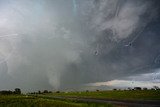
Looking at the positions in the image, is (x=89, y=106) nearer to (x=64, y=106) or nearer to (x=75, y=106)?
(x=75, y=106)

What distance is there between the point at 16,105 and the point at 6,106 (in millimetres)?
4374

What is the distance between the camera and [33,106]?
70062 millimetres

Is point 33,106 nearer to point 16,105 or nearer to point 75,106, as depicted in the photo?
point 16,105

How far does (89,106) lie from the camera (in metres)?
59.1

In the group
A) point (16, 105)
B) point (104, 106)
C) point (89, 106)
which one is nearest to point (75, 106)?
point (89, 106)

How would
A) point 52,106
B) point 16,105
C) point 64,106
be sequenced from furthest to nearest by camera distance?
point 16,105 < point 52,106 < point 64,106

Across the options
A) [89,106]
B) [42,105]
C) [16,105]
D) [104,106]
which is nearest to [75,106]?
[89,106]

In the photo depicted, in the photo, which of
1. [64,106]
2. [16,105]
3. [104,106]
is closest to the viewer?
[104,106]

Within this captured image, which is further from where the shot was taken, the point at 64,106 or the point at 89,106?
the point at 64,106

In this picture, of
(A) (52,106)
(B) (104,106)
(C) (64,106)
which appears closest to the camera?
(B) (104,106)

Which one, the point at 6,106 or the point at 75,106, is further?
the point at 6,106

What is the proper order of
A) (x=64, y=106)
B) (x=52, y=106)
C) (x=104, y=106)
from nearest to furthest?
(x=104, y=106) < (x=64, y=106) < (x=52, y=106)

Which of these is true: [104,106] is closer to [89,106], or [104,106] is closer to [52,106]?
[89,106]

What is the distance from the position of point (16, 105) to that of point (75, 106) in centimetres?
2652
